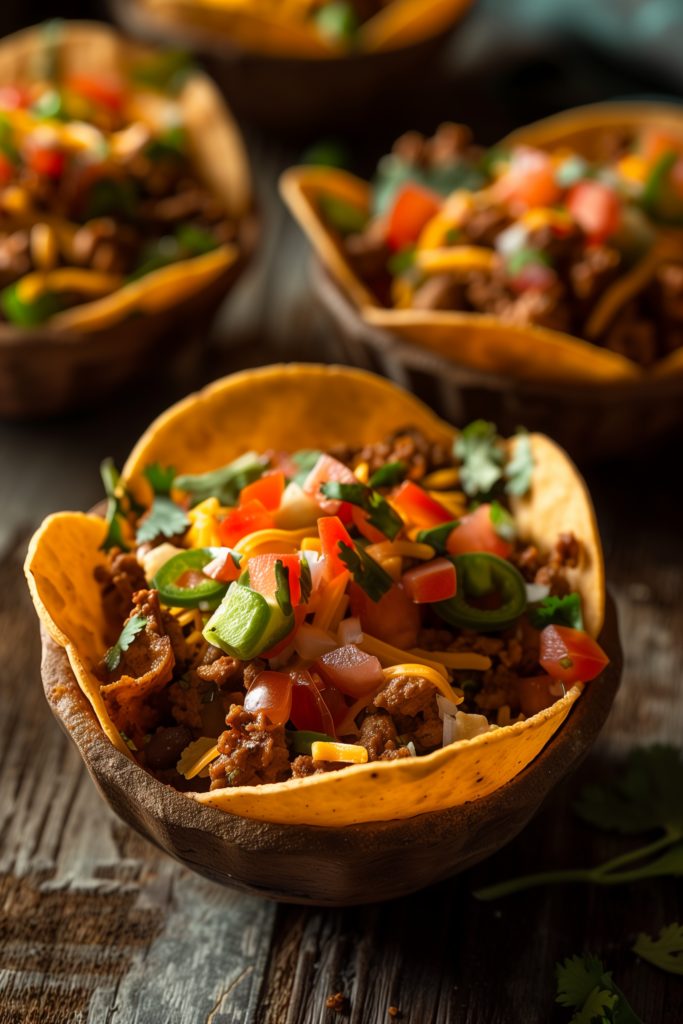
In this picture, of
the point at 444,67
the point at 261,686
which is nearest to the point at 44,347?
the point at 261,686

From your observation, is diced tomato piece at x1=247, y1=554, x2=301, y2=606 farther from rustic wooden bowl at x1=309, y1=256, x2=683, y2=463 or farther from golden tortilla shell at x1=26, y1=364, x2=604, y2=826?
rustic wooden bowl at x1=309, y1=256, x2=683, y2=463

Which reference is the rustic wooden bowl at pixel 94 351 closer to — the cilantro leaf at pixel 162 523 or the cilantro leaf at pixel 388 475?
the cilantro leaf at pixel 162 523

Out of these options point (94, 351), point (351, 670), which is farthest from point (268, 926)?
point (94, 351)

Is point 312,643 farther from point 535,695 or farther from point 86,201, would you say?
point 86,201

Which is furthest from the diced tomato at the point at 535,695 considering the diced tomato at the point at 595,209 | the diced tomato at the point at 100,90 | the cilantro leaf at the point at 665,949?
the diced tomato at the point at 100,90

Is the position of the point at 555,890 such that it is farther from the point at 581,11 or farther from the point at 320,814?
the point at 581,11
